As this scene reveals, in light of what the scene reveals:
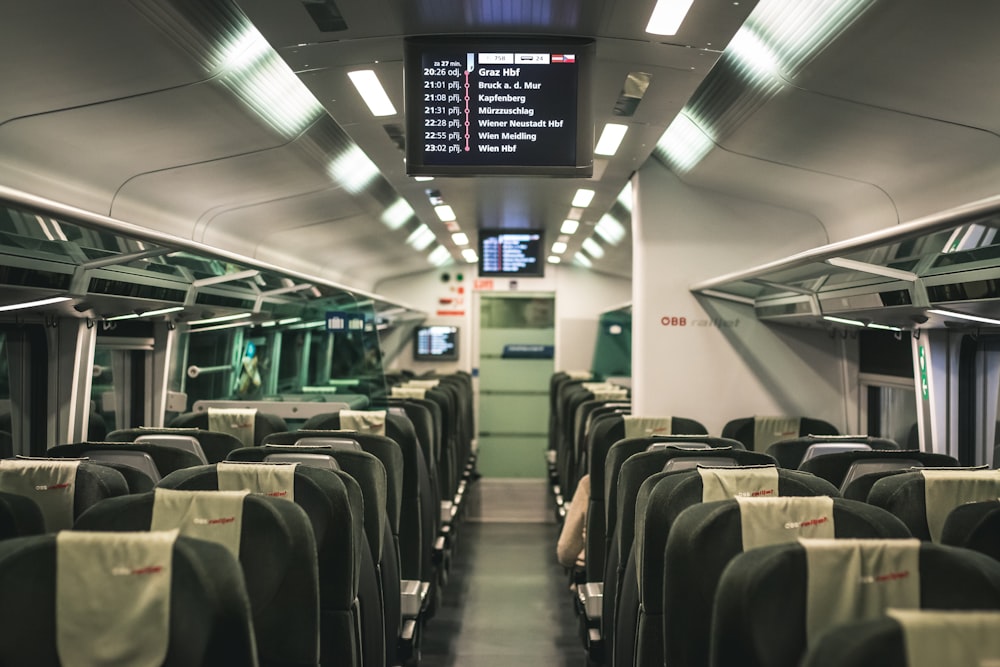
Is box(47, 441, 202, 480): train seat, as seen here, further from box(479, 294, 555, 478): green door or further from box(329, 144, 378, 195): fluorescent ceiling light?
box(479, 294, 555, 478): green door

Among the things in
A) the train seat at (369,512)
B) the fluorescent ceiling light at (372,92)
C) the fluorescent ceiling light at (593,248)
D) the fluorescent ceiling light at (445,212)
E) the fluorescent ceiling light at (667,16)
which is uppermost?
the fluorescent ceiling light at (593,248)

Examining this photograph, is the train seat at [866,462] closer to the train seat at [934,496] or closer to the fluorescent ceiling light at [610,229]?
the train seat at [934,496]

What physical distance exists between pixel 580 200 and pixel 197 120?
4351 millimetres

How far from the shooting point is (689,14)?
146 inches

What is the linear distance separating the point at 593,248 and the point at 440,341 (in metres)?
3.42

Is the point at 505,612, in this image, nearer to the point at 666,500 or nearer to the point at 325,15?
the point at 666,500

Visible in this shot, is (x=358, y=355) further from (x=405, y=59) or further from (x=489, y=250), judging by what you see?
(x=405, y=59)

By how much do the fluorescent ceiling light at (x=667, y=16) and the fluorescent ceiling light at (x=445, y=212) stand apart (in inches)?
217

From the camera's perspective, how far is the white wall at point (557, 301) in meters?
15.0

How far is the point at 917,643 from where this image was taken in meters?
1.59

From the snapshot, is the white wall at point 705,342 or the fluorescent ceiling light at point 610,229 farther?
the fluorescent ceiling light at point 610,229

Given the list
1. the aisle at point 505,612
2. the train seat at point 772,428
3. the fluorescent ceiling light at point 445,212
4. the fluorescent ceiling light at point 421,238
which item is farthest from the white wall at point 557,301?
the train seat at point 772,428

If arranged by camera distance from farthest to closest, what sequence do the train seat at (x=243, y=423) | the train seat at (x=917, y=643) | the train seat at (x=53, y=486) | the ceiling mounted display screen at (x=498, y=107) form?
the train seat at (x=243, y=423)
the ceiling mounted display screen at (x=498, y=107)
the train seat at (x=53, y=486)
the train seat at (x=917, y=643)

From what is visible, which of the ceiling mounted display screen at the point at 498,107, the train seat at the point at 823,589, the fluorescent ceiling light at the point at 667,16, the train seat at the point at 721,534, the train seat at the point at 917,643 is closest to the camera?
the train seat at the point at 917,643
